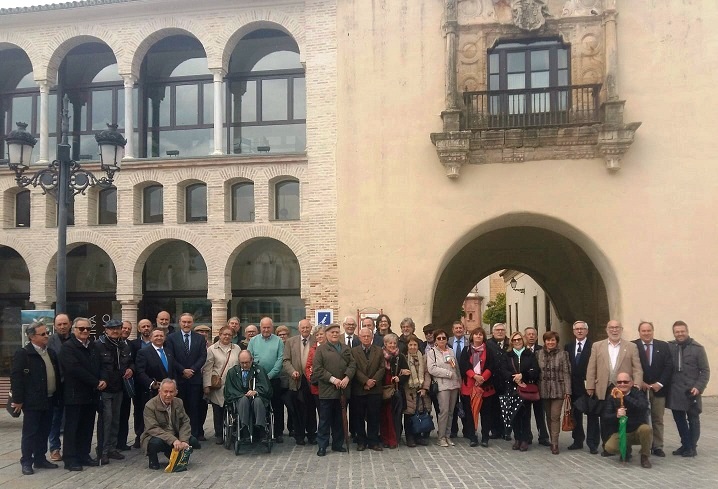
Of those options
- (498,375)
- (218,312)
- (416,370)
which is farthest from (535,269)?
(416,370)

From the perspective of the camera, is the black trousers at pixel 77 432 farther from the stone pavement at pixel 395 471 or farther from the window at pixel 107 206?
the window at pixel 107 206

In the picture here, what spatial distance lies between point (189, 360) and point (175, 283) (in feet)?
26.6

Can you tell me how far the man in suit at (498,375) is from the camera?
9930 mm

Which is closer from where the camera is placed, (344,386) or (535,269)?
(344,386)

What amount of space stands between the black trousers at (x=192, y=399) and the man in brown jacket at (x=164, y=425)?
119cm

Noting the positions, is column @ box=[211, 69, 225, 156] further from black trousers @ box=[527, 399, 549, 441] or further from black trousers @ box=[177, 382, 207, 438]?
black trousers @ box=[527, 399, 549, 441]

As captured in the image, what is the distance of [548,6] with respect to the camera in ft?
50.8

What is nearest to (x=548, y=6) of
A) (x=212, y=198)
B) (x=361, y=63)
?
(x=361, y=63)

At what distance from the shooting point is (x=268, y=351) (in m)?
10.4

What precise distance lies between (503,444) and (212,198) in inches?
361

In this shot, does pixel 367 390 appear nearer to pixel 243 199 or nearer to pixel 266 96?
pixel 243 199

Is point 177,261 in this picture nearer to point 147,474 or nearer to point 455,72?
point 455,72

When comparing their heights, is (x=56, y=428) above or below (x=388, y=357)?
below

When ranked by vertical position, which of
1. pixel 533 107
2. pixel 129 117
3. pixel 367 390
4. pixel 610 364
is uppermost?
pixel 129 117
